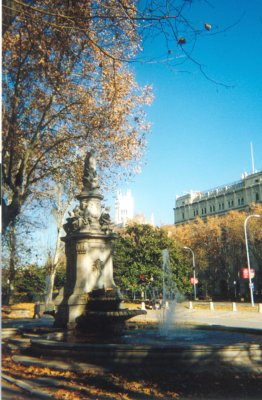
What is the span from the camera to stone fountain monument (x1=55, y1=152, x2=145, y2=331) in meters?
13.3

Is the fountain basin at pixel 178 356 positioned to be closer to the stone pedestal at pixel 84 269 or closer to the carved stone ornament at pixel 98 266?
the stone pedestal at pixel 84 269

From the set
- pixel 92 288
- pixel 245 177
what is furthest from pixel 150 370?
pixel 245 177

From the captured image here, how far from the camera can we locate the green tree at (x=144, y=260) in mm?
43656

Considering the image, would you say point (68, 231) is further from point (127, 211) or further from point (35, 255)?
point (127, 211)

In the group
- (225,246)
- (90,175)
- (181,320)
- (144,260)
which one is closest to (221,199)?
(225,246)

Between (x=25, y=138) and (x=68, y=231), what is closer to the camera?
(x=68, y=231)

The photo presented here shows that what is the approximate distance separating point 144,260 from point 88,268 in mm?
30807

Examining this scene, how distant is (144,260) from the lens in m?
44.6

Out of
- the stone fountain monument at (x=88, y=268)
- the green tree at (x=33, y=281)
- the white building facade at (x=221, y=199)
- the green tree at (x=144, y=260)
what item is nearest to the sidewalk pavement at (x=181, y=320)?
the stone fountain monument at (x=88, y=268)

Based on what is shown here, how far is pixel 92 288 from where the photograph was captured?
14219 millimetres

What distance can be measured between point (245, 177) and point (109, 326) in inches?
2700

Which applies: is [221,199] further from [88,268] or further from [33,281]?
[88,268]

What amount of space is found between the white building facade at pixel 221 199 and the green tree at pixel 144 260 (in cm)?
3078

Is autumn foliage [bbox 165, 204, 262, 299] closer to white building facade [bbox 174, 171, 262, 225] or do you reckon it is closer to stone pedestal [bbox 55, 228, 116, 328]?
white building facade [bbox 174, 171, 262, 225]
